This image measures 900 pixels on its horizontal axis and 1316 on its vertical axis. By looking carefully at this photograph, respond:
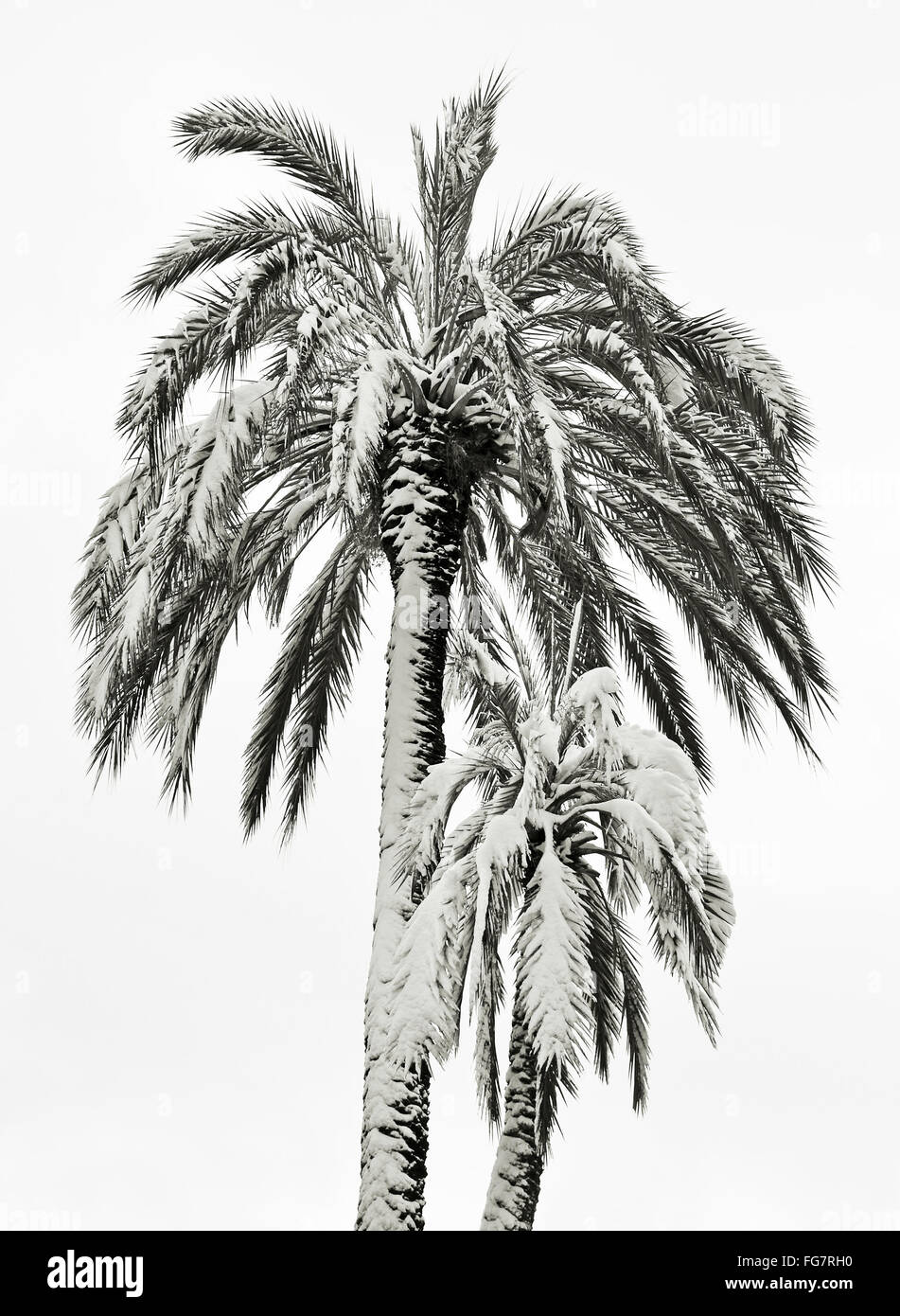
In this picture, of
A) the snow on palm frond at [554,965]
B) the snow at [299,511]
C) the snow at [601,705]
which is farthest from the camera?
the snow at [299,511]

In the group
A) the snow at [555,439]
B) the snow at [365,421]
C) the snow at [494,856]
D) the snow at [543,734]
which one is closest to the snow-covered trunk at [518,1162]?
the snow at [494,856]

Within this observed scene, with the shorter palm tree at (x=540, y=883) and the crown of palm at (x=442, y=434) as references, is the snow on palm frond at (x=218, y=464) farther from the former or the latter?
the shorter palm tree at (x=540, y=883)

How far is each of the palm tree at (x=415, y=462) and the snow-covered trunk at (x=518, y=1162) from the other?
98 centimetres

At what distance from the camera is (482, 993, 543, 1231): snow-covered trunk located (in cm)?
1208

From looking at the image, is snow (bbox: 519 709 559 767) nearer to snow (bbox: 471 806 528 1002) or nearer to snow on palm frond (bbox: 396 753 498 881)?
snow on palm frond (bbox: 396 753 498 881)

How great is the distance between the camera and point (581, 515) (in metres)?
12.5

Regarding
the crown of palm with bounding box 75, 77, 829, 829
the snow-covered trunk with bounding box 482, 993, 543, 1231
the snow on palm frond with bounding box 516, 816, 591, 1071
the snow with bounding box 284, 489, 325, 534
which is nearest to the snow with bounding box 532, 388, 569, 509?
the crown of palm with bounding box 75, 77, 829, 829

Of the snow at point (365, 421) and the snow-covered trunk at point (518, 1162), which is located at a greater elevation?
the snow at point (365, 421)

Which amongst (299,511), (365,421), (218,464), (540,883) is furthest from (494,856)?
(299,511)

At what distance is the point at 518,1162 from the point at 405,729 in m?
3.56

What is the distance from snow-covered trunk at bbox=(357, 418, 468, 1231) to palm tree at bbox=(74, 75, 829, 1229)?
0.8 inches

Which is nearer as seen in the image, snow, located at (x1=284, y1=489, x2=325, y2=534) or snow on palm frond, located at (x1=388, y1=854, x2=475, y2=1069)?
snow on palm frond, located at (x1=388, y1=854, x2=475, y2=1069)

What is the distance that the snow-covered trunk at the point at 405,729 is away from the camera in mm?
11344
